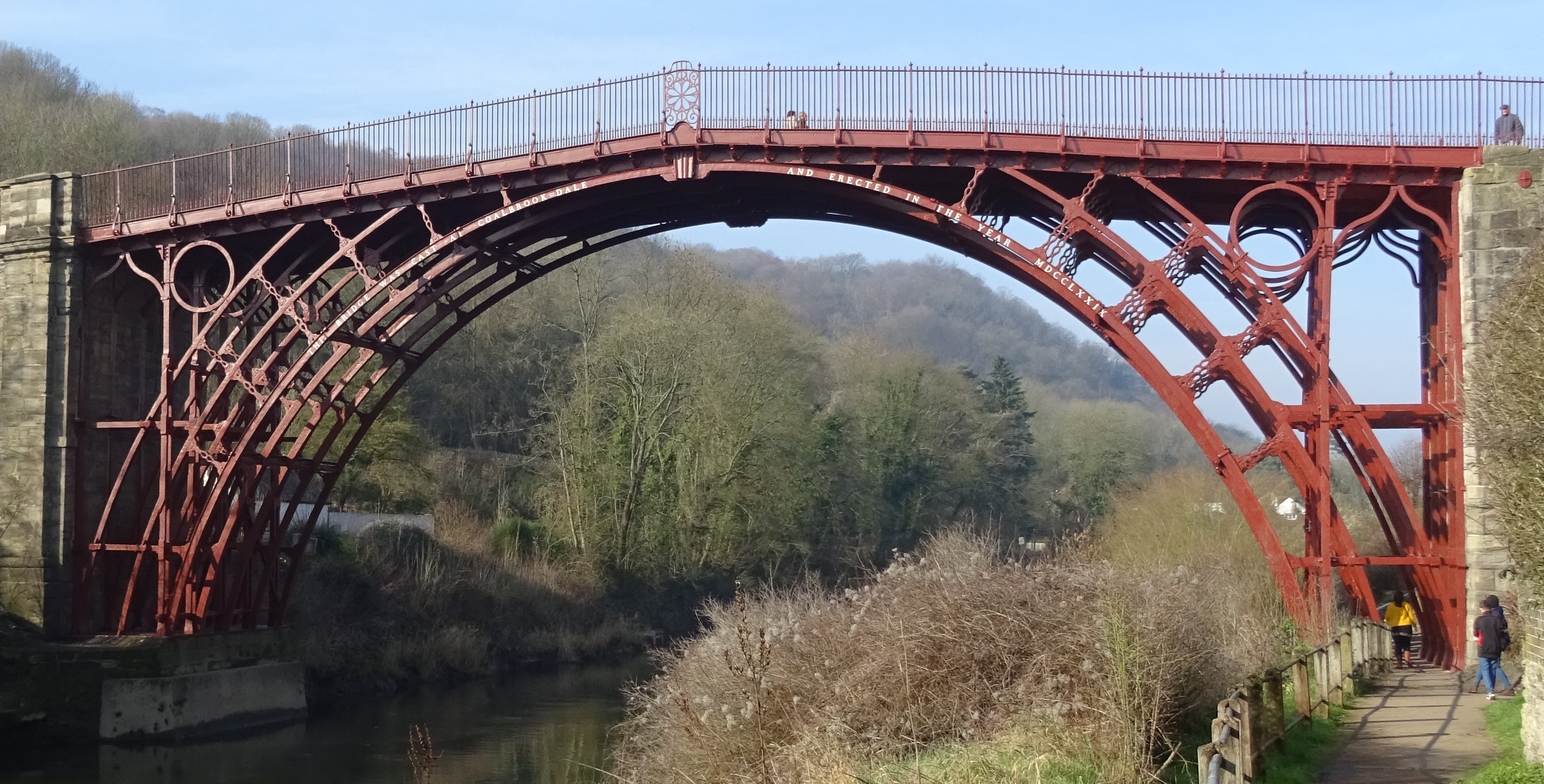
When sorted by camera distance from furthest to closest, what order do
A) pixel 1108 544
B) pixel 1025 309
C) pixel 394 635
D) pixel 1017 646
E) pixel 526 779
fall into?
pixel 1025 309
pixel 394 635
pixel 1108 544
pixel 526 779
pixel 1017 646

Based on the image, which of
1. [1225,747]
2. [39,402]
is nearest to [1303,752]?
[1225,747]

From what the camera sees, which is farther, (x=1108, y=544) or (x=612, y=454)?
(x=612, y=454)

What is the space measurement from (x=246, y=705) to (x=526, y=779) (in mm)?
7042

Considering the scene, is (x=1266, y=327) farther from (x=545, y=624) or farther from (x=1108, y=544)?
(x=545, y=624)

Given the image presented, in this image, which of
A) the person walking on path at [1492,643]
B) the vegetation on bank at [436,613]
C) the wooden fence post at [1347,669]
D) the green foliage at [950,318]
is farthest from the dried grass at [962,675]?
the green foliage at [950,318]

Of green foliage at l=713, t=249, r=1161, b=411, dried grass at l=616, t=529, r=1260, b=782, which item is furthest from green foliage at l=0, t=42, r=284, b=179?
green foliage at l=713, t=249, r=1161, b=411

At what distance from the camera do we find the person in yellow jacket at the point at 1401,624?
1855cm

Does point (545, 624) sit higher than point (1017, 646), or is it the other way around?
point (1017, 646)

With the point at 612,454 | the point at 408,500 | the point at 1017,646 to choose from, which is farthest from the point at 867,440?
the point at 1017,646

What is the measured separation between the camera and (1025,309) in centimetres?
14838

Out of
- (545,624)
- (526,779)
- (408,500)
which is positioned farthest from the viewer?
(408,500)

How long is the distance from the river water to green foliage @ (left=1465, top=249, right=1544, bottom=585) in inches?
431

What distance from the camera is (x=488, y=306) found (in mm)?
24391

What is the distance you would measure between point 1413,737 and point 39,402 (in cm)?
2010
